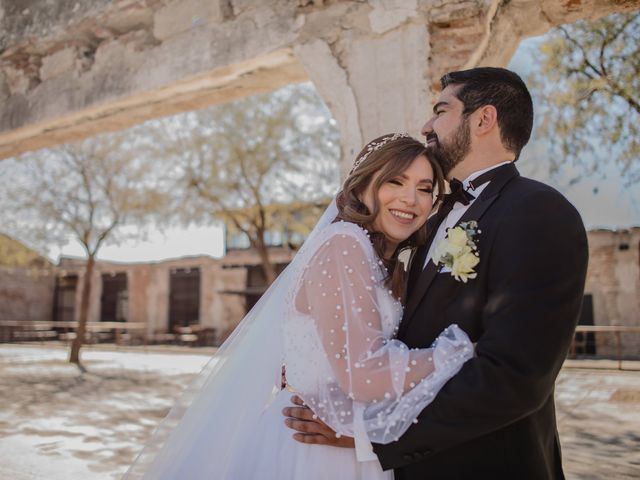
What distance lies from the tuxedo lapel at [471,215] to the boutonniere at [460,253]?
0.09 metres

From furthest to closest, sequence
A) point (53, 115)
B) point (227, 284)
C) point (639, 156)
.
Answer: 1. point (227, 284)
2. point (639, 156)
3. point (53, 115)

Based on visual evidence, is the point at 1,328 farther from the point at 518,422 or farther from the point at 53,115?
the point at 518,422

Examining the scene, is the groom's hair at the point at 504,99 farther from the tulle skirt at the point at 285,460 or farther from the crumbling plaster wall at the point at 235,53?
the tulle skirt at the point at 285,460

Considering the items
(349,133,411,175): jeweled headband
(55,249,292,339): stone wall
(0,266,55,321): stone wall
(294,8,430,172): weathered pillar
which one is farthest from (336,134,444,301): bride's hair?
(0,266,55,321): stone wall

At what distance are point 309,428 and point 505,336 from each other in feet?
2.14

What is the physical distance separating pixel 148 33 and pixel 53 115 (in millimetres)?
1037

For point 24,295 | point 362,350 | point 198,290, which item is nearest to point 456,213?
point 362,350

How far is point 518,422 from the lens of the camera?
60.3 inches

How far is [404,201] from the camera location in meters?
1.82

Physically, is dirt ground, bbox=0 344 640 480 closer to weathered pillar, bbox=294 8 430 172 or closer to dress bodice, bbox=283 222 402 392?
dress bodice, bbox=283 222 402 392

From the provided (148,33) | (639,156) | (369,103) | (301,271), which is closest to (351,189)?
(301,271)

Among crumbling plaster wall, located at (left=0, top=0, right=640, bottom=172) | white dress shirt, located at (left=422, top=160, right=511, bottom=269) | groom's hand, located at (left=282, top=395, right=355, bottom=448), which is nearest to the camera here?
groom's hand, located at (left=282, top=395, right=355, bottom=448)

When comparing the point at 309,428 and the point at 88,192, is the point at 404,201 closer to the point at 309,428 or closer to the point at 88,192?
the point at 309,428

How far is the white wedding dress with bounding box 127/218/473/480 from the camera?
1527mm
